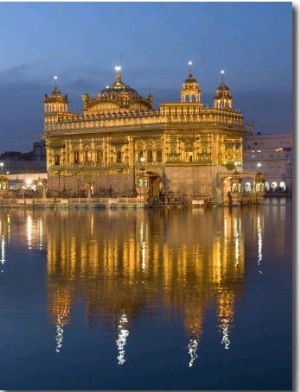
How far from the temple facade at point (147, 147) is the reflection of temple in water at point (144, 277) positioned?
93.1 ft

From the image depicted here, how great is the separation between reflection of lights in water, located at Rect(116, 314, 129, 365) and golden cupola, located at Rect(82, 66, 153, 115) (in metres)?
49.1

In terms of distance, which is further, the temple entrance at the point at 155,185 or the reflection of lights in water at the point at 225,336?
the temple entrance at the point at 155,185

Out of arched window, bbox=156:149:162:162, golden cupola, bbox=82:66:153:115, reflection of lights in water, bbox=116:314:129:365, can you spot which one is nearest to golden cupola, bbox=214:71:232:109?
golden cupola, bbox=82:66:153:115

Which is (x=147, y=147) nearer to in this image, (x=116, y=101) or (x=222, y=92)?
(x=116, y=101)

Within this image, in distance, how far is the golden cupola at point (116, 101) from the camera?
5994 centimetres

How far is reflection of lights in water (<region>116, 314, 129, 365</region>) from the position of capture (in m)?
8.12

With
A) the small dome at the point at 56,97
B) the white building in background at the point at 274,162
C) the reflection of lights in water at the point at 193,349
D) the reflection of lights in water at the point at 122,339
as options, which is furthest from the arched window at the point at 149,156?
the reflection of lights in water at the point at 193,349

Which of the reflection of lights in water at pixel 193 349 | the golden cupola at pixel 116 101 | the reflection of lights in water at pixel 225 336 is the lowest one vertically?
the reflection of lights in water at pixel 193 349

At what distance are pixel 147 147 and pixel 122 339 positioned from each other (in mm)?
46759

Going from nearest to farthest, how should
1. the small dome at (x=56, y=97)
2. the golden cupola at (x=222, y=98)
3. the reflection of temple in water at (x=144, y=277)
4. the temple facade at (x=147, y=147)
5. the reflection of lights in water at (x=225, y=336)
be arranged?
the reflection of lights in water at (x=225, y=336), the reflection of temple in water at (x=144, y=277), the temple facade at (x=147, y=147), the golden cupola at (x=222, y=98), the small dome at (x=56, y=97)

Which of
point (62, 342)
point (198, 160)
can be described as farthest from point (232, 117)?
point (62, 342)

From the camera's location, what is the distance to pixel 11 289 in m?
12.7

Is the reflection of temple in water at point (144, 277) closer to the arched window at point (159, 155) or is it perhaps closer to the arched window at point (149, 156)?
the arched window at point (159, 155)

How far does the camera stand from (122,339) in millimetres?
8875
